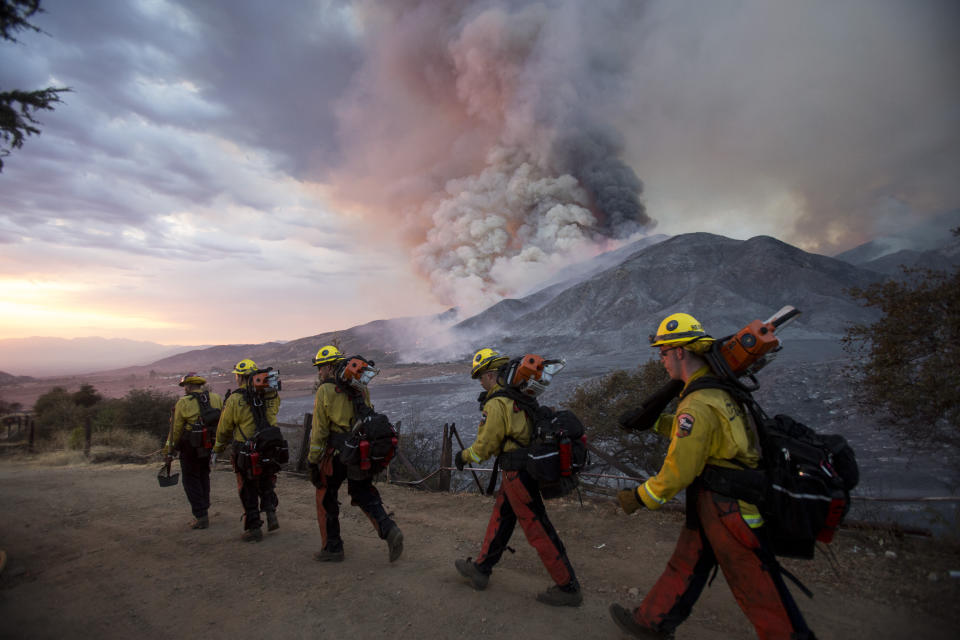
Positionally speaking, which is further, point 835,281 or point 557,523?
point 835,281

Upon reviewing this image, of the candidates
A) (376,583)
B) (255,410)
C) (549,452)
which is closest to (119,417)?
(255,410)

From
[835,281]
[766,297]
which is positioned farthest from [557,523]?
[835,281]

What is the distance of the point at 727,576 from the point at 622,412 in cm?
823

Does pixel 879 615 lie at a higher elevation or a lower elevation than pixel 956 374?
lower

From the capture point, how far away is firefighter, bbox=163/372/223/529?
18.7ft

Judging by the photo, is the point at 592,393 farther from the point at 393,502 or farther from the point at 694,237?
the point at 694,237

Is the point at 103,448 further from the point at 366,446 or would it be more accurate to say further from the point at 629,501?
the point at 629,501

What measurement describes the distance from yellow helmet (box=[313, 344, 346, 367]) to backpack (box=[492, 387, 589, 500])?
1781 mm

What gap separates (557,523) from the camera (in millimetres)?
5715

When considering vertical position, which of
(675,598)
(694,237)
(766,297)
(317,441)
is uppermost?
(694,237)

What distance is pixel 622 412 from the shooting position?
34.1 ft

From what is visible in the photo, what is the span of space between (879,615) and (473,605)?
2.97m

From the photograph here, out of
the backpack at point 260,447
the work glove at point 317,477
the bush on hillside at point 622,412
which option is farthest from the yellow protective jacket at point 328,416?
the bush on hillside at point 622,412

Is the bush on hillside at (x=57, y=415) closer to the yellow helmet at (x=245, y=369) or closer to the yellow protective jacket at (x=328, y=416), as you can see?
the yellow helmet at (x=245, y=369)
